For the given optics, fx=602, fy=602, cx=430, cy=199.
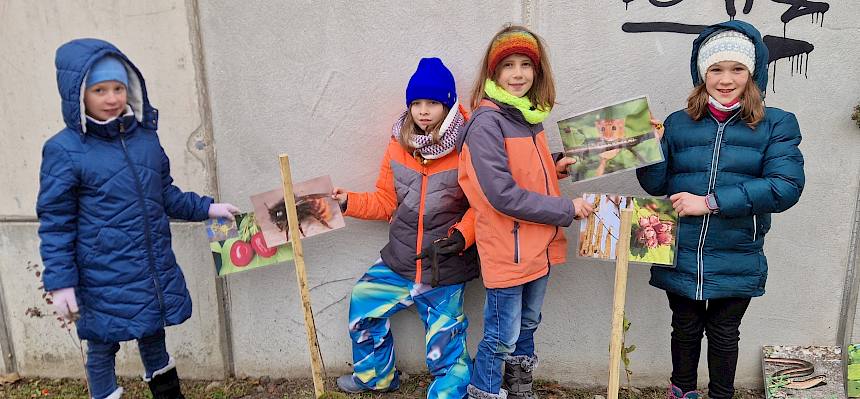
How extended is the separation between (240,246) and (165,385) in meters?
0.76

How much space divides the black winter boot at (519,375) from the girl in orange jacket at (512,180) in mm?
193

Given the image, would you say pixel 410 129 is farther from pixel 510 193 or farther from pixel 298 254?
pixel 298 254

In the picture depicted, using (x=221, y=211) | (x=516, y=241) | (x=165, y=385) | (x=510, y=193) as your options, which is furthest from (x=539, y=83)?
(x=165, y=385)

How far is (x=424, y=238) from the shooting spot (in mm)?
2801

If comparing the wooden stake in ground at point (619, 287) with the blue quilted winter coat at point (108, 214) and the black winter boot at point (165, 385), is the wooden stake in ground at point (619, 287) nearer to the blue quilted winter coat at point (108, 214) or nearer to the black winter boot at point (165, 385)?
the blue quilted winter coat at point (108, 214)

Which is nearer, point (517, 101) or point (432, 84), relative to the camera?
point (517, 101)

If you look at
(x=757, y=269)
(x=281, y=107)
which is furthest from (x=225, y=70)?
(x=757, y=269)

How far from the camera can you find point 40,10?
2977 mm

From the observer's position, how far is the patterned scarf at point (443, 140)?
2.66m

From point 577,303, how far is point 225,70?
2.17 meters

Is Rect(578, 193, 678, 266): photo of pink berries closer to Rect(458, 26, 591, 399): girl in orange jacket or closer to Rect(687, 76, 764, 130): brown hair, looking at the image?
Rect(458, 26, 591, 399): girl in orange jacket

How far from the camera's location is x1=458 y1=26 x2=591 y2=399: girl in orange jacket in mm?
2461

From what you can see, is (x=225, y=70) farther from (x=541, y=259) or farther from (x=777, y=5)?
(x=777, y=5)

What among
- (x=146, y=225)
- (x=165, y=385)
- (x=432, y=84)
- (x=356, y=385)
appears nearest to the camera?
(x=146, y=225)
